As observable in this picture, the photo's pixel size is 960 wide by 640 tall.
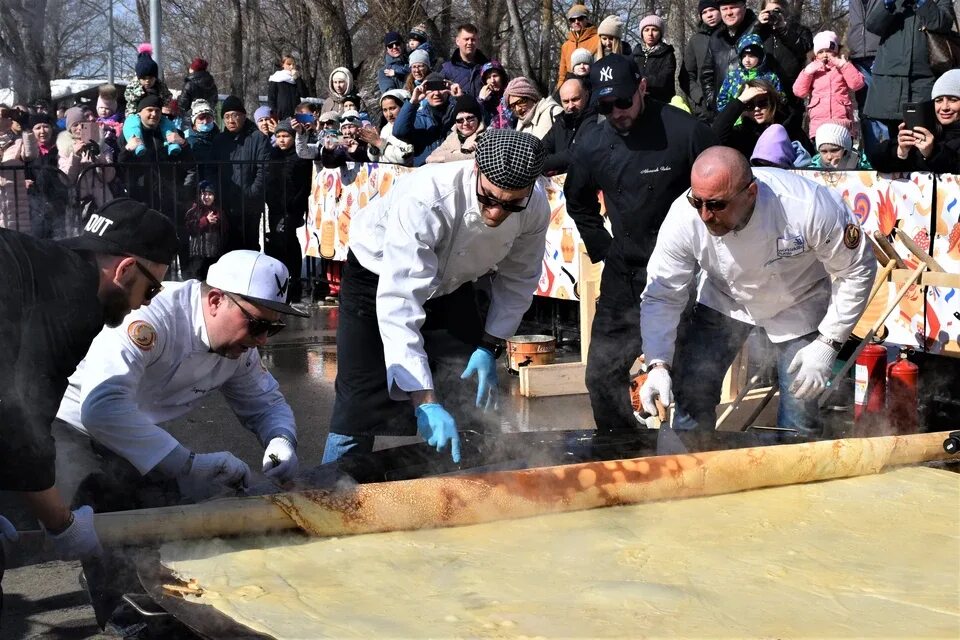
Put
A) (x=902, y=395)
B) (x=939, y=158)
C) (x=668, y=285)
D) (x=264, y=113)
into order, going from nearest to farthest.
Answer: (x=668, y=285) → (x=902, y=395) → (x=939, y=158) → (x=264, y=113)

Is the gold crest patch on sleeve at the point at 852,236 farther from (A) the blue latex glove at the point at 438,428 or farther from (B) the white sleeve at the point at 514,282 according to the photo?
(A) the blue latex glove at the point at 438,428

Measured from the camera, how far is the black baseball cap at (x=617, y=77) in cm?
509

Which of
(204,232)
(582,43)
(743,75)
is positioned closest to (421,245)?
(743,75)

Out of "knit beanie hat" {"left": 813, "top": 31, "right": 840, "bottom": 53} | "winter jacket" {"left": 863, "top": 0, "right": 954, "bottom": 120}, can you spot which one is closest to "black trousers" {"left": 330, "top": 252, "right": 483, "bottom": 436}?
"winter jacket" {"left": 863, "top": 0, "right": 954, "bottom": 120}

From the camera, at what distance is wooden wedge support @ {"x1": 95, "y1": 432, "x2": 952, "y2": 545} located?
297 centimetres

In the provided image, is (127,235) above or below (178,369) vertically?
above

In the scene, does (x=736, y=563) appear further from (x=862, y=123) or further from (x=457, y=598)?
(x=862, y=123)

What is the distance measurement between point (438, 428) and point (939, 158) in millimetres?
4160

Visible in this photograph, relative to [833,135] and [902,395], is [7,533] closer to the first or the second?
[902,395]

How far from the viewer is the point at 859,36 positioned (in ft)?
30.3

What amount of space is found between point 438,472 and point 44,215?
7.88 m

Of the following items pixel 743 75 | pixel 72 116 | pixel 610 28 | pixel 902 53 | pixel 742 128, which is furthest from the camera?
pixel 72 116

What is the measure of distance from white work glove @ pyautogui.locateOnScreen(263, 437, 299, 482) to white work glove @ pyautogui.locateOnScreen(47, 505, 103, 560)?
89cm

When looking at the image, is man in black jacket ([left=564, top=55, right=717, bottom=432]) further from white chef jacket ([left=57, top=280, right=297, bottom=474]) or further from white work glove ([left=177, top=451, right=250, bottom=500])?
white work glove ([left=177, top=451, right=250, bottom=500])
